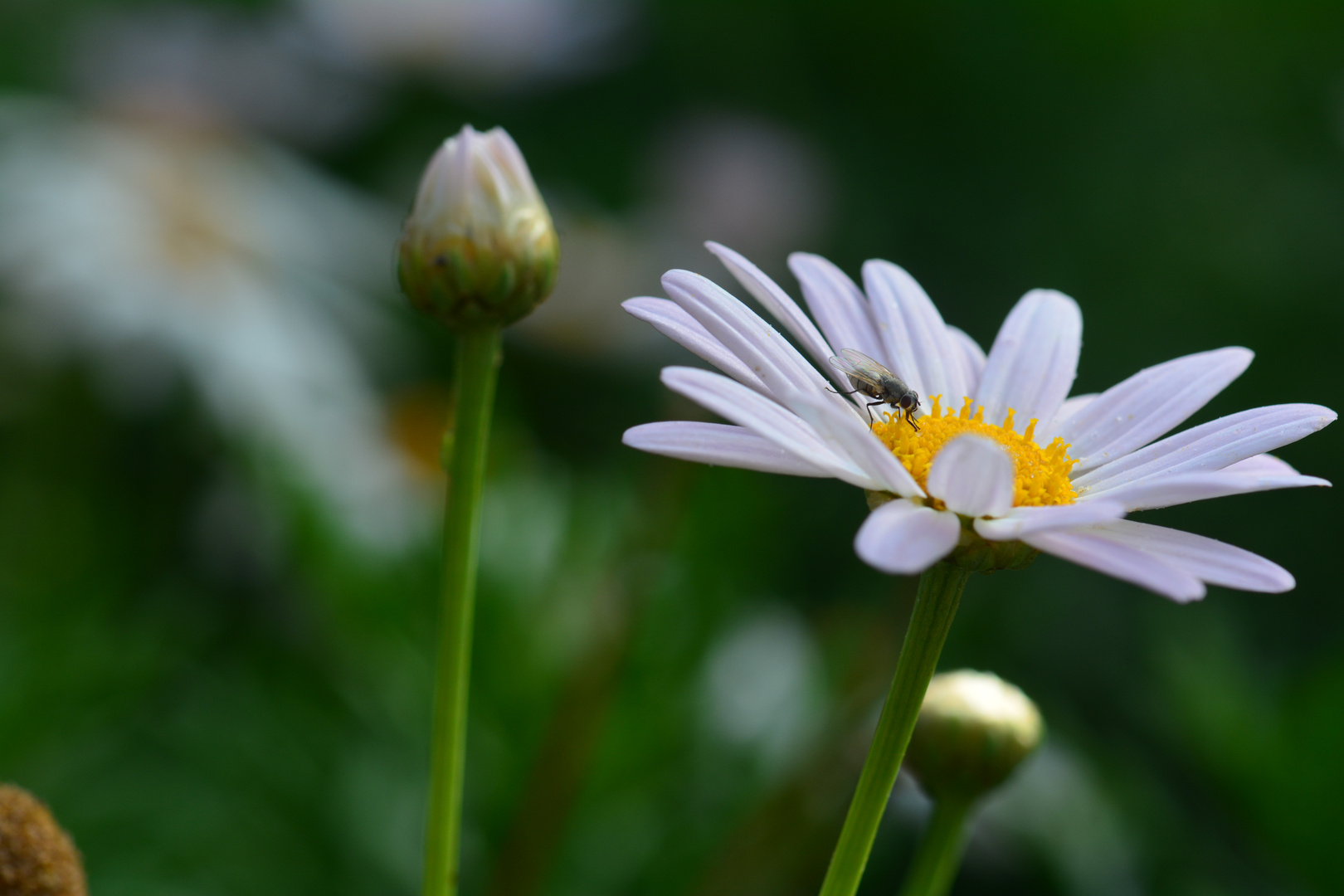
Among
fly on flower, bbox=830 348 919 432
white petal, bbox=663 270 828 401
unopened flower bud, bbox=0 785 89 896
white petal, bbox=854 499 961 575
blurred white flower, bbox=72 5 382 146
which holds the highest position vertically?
blurred white flower, bbox=72 5 382 146

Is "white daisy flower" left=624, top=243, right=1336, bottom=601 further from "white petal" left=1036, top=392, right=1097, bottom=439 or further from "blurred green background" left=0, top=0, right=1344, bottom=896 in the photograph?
"blurred green background" left=0, top=0, right=1344, bottom=896

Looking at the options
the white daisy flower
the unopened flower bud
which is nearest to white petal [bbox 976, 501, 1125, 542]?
the white daisy flower

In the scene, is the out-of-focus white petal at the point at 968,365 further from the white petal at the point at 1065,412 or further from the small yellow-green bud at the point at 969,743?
the small yellow-green bud at the point at 969,743

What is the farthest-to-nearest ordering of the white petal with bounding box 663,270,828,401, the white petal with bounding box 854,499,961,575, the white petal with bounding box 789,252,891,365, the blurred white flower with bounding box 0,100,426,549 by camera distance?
the blurred white flower with bounding box 0,100,426,549 → the white petal with bounding box 789,252,891,365 → the white petal with bounding box 663,270,828,401 → the white petal with bounding box 854,499,961,575

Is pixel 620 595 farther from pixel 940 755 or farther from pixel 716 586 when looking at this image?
pixel 940 755

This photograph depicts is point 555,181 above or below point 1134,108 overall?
below

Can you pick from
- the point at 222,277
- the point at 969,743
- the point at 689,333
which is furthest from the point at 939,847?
the point at 222,277

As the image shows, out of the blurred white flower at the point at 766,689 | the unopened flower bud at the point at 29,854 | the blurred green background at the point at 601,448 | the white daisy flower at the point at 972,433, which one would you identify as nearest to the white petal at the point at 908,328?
the white daisy flower at the point at 972,433

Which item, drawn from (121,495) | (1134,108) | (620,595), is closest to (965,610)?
(620,595)
